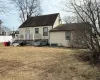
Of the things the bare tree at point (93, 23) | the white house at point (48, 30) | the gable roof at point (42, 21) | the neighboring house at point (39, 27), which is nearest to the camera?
the bare tree at point (93, 23)

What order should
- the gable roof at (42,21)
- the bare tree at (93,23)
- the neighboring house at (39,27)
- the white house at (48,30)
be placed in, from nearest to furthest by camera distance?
the bare tree at (93,23) → the white house at (48,30) → the neighboring house at (39,27) → the gable roof at (42,21)

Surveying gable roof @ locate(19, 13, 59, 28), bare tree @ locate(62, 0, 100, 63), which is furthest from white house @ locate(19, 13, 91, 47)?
bare tree @ locate(62, 0, 100, 63)

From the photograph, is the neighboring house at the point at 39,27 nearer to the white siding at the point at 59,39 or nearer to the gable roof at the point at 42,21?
the gable roof at the point at 42,21

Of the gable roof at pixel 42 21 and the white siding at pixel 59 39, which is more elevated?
the gable roof at pixel 42 21

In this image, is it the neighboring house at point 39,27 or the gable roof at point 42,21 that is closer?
the neighboring house at point 39,27

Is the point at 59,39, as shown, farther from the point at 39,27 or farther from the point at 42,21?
the point at 42,21

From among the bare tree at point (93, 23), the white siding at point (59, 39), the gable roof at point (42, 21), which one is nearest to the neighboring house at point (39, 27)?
the gable roof at point (42, 21)

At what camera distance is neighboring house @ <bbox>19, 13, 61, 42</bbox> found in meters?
25.4

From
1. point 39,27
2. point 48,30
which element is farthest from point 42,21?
point 48,30

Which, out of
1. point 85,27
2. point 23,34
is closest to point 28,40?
point 23,34

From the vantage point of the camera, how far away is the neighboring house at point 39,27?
2536cm

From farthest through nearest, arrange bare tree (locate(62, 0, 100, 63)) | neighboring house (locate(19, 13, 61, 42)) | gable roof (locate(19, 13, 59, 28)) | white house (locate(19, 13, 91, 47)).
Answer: gable roof (locate(19, 13, 59, 28)) → neighboring house (locate(19, 13, 61, 42)) → white house (locate(19, 13, 91, 47)) → bare tree (locate(62, 0, 100, 63))

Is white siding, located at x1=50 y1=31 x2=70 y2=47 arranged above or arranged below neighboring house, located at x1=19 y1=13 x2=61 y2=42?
below

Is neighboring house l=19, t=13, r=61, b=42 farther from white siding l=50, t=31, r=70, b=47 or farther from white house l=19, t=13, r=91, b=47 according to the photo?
white siding l=50, t=31, r=70, b=47
